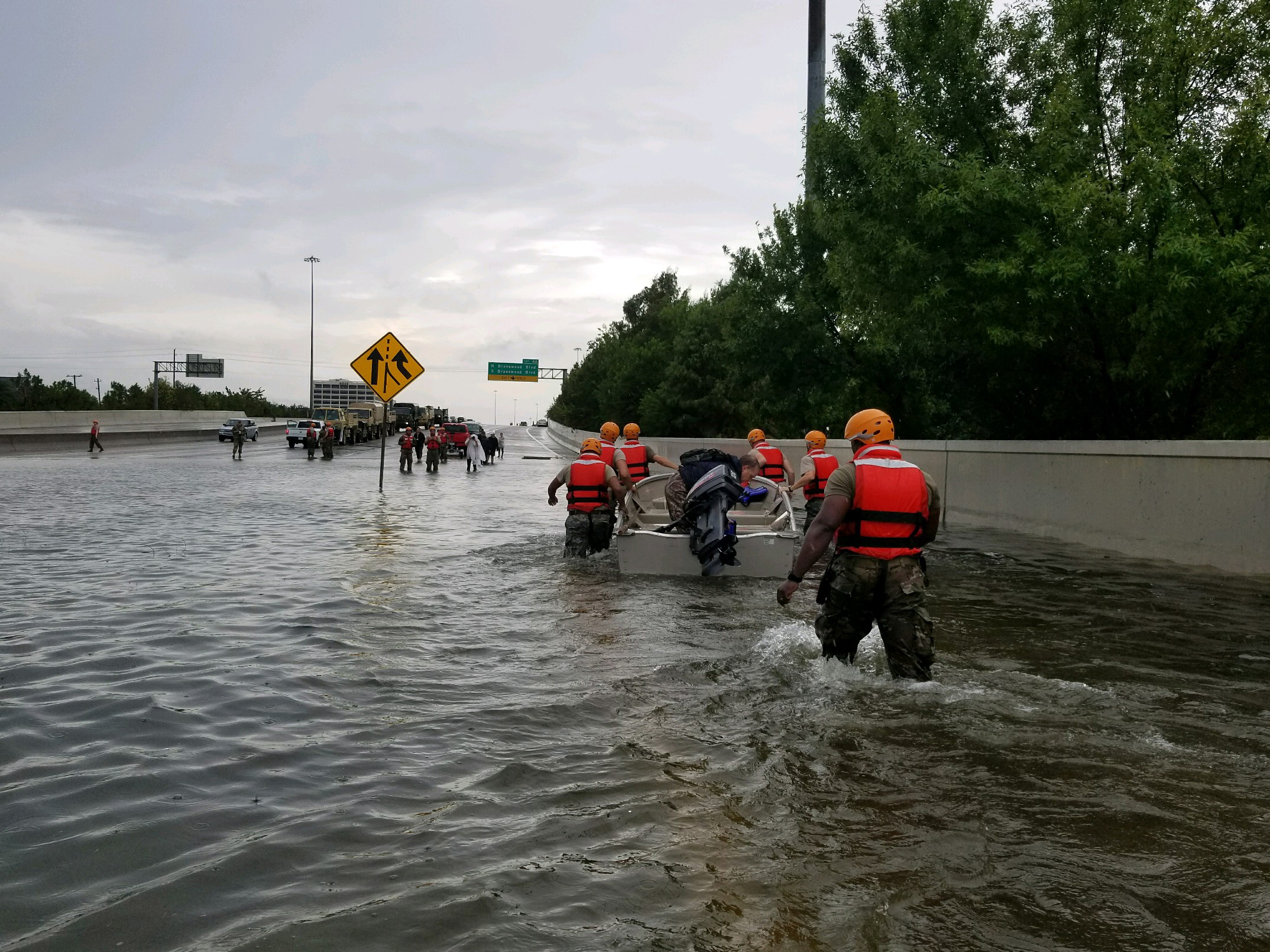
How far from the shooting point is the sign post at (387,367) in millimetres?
28719

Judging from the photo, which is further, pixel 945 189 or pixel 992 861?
pixel 945 189

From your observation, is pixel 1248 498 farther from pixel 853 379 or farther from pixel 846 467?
pixel 853 379

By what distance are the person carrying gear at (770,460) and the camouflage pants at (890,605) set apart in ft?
29.8

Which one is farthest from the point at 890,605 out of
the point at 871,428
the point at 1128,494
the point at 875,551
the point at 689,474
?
the point at 1128,494

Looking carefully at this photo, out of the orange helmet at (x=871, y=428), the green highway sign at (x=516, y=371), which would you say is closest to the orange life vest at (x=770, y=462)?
the orange helmet at (x=871, y=428)

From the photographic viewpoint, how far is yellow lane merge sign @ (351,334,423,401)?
28.7 m

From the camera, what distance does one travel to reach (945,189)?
19438 millimetres

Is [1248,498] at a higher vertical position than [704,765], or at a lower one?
higher

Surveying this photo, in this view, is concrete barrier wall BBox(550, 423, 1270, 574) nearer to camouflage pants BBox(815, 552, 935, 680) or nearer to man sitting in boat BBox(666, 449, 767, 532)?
man sitting in boat BBox(666, 449, 767, 532)

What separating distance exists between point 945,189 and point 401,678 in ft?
46.0

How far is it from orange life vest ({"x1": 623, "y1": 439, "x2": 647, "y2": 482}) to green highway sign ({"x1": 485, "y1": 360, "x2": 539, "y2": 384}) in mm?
109839

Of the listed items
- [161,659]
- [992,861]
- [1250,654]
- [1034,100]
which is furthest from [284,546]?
[1034,100]

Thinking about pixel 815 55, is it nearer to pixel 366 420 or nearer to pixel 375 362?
pixel 375 362

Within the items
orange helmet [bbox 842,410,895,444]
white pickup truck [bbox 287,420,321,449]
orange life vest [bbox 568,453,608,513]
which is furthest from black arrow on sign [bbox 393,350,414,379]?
white pickup truck [bbox 287,420,321,449]
